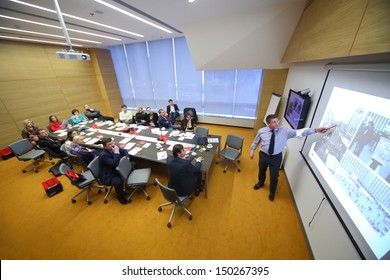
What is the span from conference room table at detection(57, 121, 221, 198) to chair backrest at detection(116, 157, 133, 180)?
0.32 metres

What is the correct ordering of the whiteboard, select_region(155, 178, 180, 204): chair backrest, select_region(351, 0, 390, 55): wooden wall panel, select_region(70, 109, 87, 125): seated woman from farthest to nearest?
select_region(70, 109, 87, 125): seated woman < the whiteboard < select_region(155, 178, 180, 204): chair backrest < select_region(351, 0, 390, 55): wooden wall panel

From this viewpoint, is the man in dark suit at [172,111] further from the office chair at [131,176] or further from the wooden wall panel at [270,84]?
the wooden wall panel at [270,84]

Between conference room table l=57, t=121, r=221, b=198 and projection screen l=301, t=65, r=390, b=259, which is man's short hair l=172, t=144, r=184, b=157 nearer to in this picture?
conference room table l=57, t=121, r=221, b=198

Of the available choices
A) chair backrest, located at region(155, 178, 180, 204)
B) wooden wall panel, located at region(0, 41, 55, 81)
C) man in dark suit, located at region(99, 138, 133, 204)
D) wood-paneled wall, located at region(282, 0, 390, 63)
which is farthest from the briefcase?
wood-paneled wall, located at region(282, 0, 390, 63)

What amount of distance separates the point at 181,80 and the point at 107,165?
5.05 metres

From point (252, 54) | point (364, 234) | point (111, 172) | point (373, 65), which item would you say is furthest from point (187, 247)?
point (252, 54)

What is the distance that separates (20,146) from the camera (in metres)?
3.93

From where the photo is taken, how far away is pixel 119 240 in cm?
239

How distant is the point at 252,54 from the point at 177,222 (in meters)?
4.75

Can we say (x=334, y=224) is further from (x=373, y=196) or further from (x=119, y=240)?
(x=119, y=240)

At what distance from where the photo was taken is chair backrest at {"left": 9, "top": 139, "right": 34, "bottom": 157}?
379 centimetres

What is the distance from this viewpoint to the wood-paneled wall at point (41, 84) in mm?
4633

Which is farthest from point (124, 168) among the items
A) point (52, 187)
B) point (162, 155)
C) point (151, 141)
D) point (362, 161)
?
point (362, 161)

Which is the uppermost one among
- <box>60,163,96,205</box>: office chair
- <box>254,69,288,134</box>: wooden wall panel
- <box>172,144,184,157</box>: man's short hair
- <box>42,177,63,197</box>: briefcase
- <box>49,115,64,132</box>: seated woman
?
<box>254,69,288,134</box>: wooden wall panel
